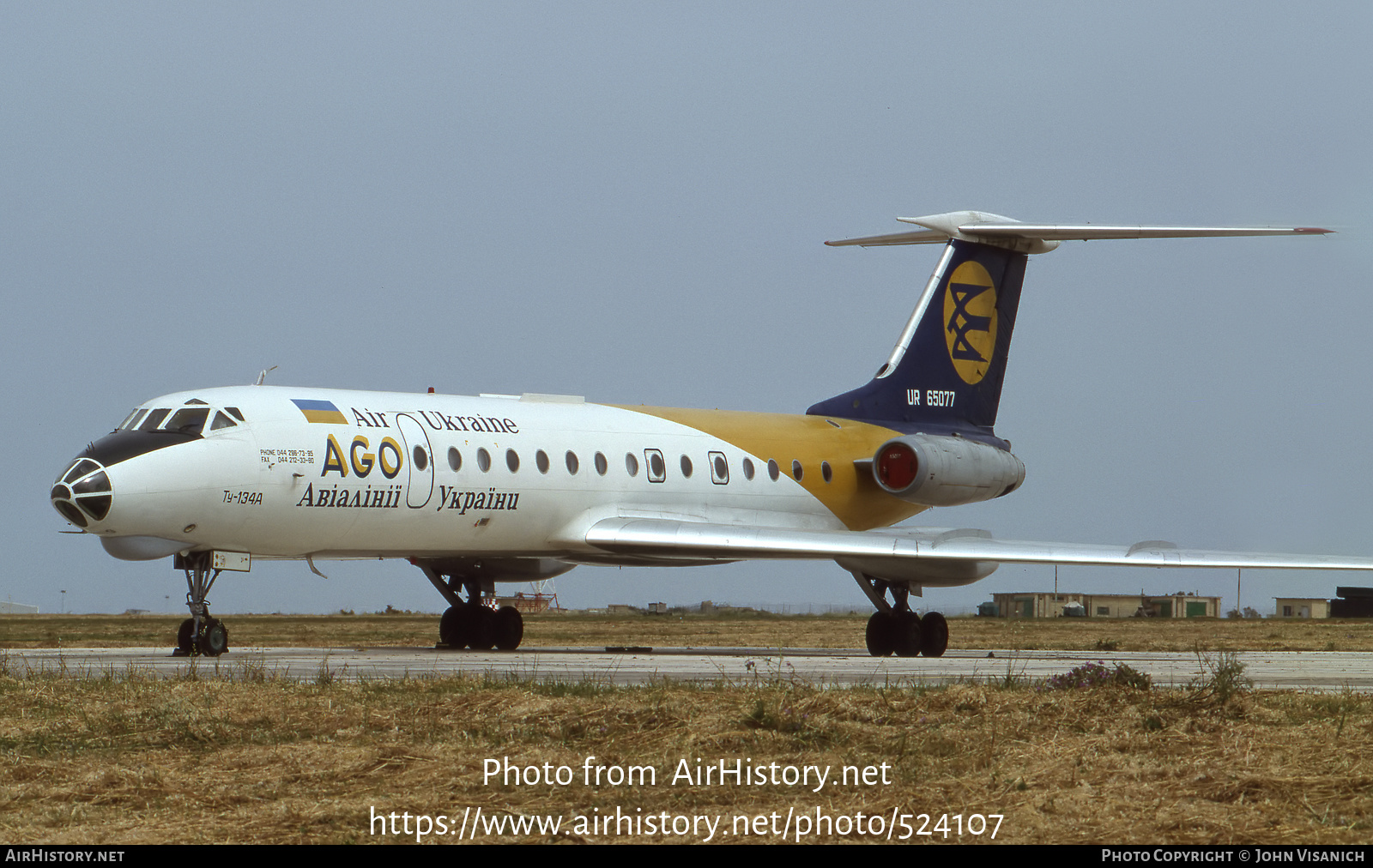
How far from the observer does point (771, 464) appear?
89.1 ft

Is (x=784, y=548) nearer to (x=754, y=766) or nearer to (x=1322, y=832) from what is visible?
(x=754, y=766)

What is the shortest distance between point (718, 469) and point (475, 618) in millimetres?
4515

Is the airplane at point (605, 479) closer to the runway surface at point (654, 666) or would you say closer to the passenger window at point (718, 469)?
the passenger window at point (718, 469)

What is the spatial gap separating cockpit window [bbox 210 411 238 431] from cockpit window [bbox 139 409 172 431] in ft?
2.11

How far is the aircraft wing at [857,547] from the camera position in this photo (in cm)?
2356

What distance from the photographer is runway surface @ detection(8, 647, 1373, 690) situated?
15680 mm

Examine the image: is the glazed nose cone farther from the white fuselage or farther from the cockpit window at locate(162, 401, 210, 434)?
the cockpit window at locate(162, 401, 210, 434)

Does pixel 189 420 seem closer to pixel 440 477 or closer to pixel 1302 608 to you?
pixel 440 477

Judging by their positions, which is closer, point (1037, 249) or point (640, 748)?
point (640, 748)

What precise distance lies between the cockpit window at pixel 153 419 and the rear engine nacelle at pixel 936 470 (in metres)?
11.9

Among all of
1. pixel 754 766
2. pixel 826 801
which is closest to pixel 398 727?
pixel 754 766

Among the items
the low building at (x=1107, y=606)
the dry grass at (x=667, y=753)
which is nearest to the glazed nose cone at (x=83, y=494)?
the dry grass at (x=667, y=753)

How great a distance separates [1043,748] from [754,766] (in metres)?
1.74

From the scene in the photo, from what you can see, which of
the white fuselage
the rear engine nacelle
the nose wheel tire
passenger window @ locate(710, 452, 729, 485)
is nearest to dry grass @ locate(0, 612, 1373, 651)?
the rear engine nacelle
